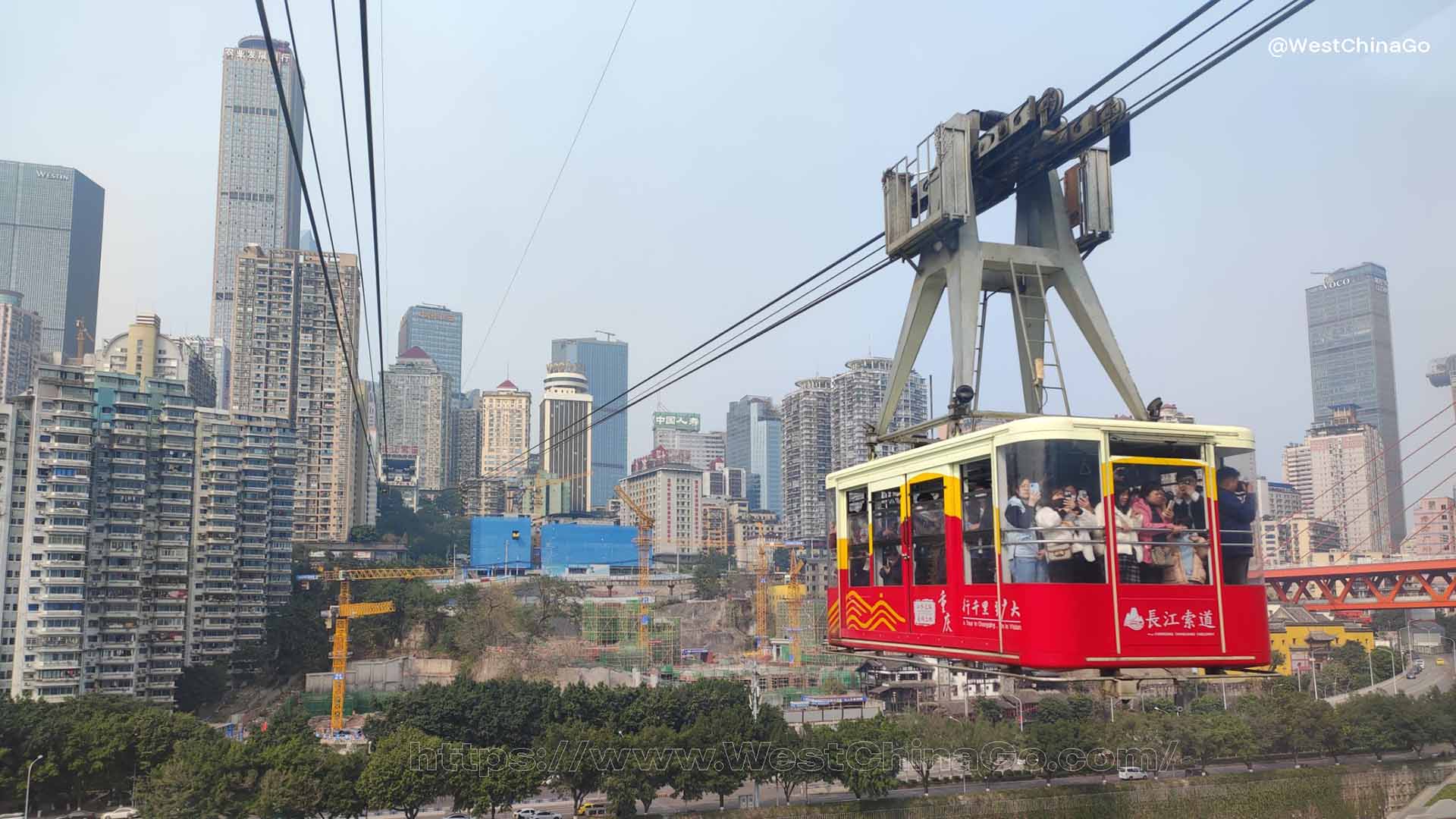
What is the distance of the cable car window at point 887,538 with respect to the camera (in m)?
8.14

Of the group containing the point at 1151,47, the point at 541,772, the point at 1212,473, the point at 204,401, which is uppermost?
the point at 204,401

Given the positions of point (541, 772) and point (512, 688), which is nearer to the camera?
point (541, 772)

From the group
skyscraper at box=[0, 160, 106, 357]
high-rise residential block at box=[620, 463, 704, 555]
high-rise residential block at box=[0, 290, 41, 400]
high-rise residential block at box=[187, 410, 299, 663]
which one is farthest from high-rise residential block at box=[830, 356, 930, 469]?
skyscraper at box=[0, 160, 106, 357]

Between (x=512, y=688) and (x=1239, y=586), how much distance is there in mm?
34009

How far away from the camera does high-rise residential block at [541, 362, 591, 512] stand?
138 metres

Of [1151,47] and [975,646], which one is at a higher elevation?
[1151,47]

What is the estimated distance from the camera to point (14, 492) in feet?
125

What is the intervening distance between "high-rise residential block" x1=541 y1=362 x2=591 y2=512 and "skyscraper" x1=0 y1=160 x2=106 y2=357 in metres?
63.3

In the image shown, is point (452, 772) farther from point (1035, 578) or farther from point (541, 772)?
point (1035, 578)

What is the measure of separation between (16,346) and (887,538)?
4778 inches

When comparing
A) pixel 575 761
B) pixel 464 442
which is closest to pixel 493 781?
pixel 575 761

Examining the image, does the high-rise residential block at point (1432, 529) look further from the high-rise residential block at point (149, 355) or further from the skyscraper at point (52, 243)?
the skyscraper at point (52, 243)

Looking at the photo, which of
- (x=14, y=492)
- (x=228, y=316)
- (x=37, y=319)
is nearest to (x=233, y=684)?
(x=14, y=492)

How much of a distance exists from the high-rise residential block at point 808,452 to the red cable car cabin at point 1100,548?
9014 centimetres
